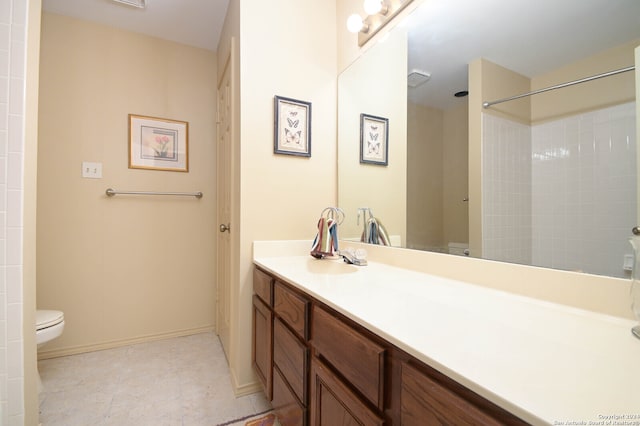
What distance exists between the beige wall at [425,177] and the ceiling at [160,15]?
5.34 ft

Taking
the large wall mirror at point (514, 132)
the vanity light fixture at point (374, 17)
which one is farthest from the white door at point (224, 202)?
the large wall mirror at point (514, 132)

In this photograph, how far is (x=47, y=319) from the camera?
1.58 meters

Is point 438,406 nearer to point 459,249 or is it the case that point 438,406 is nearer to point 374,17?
point 459,249

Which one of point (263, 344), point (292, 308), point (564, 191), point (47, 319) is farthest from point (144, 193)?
point (564, 191)

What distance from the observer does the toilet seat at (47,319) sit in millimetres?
1529

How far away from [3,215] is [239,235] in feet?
3.04

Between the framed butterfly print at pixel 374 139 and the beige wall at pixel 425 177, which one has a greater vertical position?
the framed butterfly print at pixel 374 139

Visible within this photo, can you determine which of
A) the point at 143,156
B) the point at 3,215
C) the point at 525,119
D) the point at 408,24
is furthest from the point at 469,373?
the point at 143,156

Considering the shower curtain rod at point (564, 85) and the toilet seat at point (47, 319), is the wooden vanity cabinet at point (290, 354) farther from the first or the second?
the toilet seat at point (47, 319)

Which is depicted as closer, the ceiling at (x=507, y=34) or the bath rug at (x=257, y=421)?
the ceiling at (x=507, y=34)

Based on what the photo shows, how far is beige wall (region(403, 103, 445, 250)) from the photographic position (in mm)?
1142

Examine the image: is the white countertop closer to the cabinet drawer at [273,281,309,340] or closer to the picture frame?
the cabinet drawer at [273,281,309,340]

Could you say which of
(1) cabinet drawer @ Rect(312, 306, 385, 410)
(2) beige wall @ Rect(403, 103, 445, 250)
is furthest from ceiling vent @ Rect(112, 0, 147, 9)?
(1) cabinet drawer @ Rect(312, 306, 385, 410)

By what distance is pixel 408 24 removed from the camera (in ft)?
4.16
